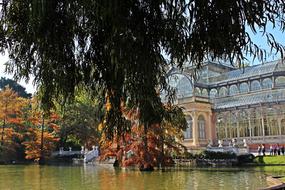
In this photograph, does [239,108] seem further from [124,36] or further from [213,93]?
[124,36]

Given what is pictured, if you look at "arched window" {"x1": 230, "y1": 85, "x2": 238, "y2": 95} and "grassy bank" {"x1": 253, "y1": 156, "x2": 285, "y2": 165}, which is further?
"arched window" {"x1": 230, "y1": 85, "x2": 238, "y2": 95}

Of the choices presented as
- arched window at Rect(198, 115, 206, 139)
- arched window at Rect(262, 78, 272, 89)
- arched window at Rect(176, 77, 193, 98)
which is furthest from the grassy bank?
arched window at Rect(176, 77, 193, 98)

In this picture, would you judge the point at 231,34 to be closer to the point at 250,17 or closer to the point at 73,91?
the point at 250,17

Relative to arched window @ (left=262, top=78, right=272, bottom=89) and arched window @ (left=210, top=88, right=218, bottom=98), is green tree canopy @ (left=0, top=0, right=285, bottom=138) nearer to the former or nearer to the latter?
arched window @ (left=262, top=78, right=272, bottom=89)

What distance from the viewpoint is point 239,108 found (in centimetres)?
3606

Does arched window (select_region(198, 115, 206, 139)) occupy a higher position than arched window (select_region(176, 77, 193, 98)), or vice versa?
arched window (select_region(176, 77, 193, 98))

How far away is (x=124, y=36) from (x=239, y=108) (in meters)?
34.3

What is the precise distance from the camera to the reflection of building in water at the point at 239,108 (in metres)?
33.8

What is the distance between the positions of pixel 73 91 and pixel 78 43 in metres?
0.42

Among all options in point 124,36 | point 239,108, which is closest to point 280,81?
point 239,108

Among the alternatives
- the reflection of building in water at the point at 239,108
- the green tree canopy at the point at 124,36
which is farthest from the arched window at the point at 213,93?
the green tree canopy at the point at 124,36

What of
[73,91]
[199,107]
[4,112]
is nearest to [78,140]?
[4,112]

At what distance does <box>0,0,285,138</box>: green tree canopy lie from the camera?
2734mm

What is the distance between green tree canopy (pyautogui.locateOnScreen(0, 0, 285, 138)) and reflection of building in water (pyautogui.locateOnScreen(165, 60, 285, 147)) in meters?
30.1
